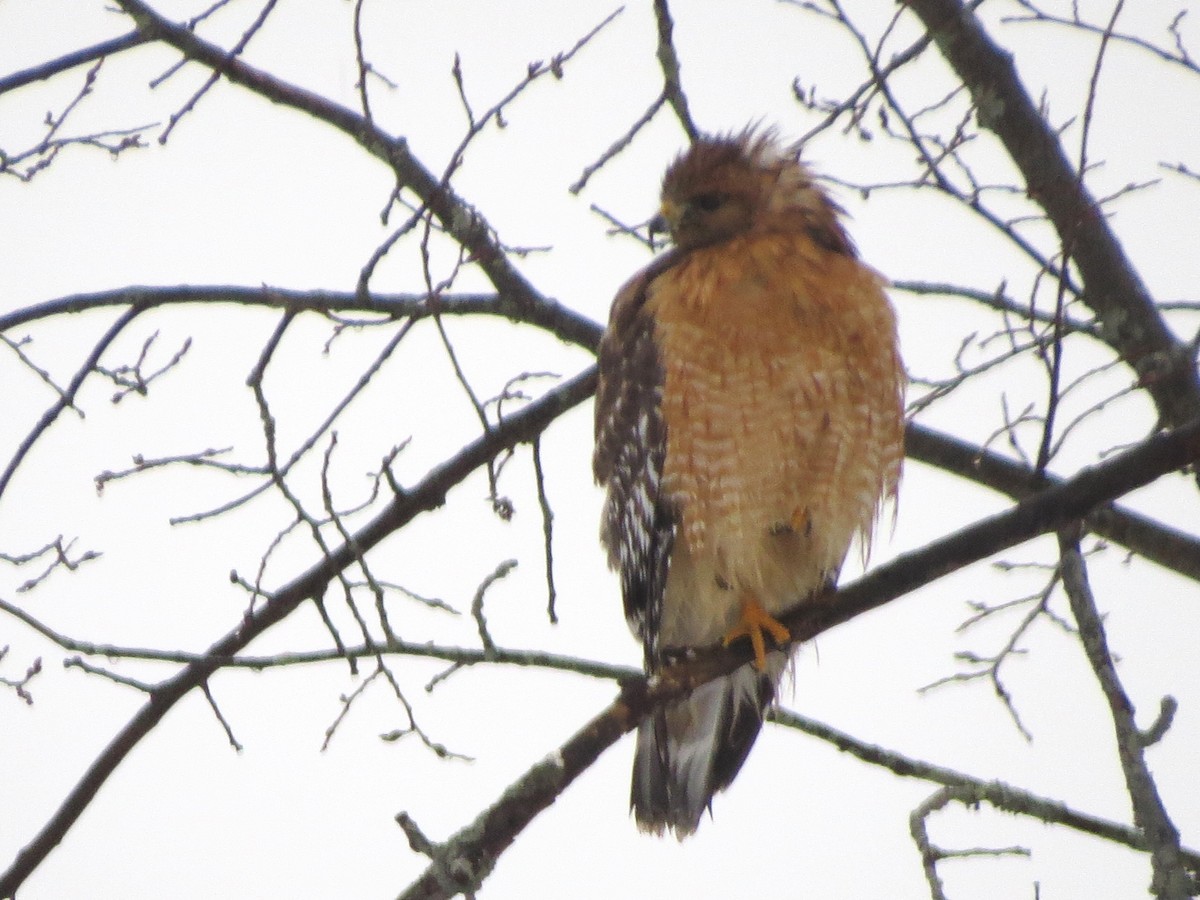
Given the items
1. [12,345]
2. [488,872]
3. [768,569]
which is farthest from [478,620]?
[12,345]

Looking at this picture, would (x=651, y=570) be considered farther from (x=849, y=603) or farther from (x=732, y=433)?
(x=849, y=603)

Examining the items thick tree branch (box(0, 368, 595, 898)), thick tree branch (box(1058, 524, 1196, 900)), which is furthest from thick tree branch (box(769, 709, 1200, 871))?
thick tree branch (box(0, 368, 595, 898))

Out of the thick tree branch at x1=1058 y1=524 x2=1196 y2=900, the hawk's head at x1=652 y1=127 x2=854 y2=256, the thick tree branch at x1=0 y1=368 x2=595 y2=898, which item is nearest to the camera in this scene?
the thick tree branch at x1=1058 y1=524 x2=1196 y2=900

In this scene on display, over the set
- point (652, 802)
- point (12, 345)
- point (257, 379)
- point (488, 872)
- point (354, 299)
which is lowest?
point (488, 872)

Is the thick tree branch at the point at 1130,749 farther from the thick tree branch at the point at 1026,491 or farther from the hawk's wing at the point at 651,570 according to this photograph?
the hawk's wing at the point at 651,570

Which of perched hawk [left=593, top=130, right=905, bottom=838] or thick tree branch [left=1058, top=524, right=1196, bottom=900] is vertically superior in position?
perched hawk [left=593, top=130, right=905, bottom=838]

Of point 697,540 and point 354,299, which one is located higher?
point 354,299

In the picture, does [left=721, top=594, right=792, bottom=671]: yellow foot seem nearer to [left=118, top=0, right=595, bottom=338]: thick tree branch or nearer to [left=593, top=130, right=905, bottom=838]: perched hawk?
[left=593, top=130, right=905, bottom=838]: perched hawk

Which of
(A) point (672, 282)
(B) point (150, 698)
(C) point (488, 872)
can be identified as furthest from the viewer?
(A) point (672, 282)

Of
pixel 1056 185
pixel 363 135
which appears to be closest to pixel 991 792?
pixel 1056 185

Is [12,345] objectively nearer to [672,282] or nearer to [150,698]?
[150,698]

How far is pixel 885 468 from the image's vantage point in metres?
4.17

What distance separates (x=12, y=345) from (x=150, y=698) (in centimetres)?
115

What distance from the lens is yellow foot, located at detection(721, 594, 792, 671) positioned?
3967 millimetres
